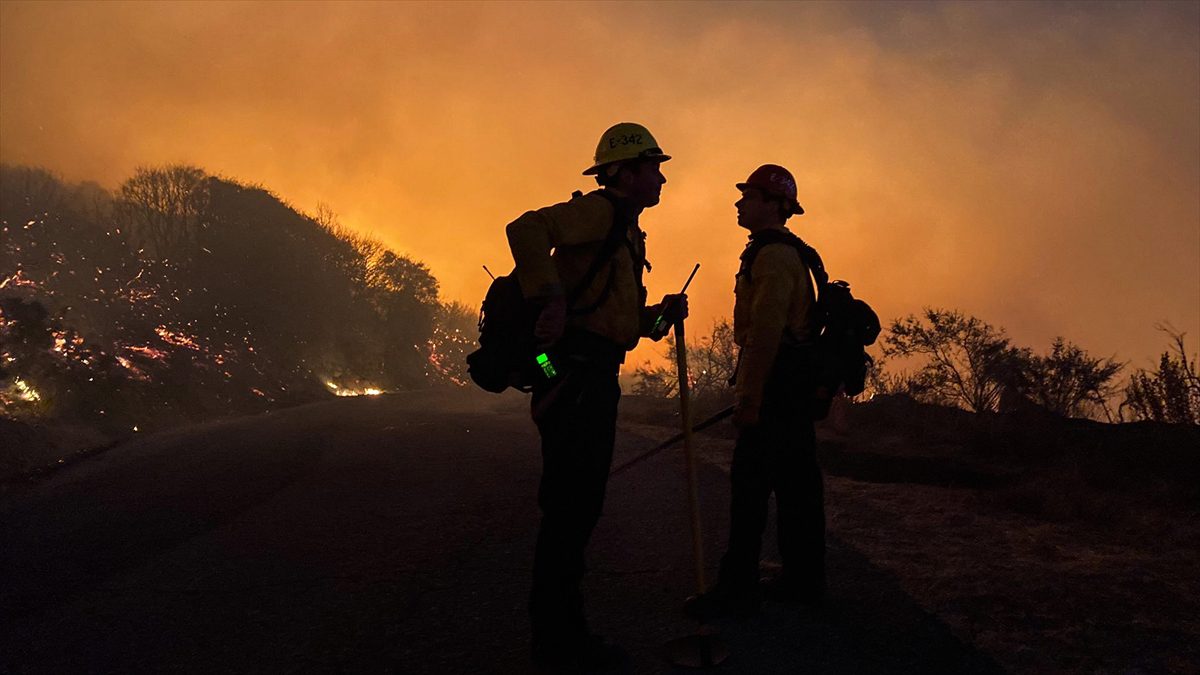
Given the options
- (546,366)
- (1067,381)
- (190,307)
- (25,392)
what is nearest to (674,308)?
(546,366)

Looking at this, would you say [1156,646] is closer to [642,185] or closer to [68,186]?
[642,185]

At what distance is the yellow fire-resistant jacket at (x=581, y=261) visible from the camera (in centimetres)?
286

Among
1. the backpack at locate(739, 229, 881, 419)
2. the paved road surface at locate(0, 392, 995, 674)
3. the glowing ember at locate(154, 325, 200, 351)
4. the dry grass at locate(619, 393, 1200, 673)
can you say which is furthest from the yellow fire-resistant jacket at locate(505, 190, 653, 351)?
the glowing ember at locate(154, 325, 200, 351)

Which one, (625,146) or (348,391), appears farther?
(348,391)

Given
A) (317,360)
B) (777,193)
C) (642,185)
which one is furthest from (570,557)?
(317,360)

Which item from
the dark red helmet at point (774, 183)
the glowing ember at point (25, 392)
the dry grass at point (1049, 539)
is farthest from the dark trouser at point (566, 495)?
the glowing ember at point (25, 392)

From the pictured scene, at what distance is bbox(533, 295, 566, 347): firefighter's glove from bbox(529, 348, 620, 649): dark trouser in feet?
0.79

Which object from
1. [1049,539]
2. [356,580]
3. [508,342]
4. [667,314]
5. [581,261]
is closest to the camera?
[508,342]

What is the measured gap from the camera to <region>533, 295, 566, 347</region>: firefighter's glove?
111 inches

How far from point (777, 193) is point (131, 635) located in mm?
3952

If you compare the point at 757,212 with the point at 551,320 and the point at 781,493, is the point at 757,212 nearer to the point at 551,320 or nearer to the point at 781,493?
the point at 781,493

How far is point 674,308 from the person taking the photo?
3490 millimetres

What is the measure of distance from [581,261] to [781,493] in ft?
5.73

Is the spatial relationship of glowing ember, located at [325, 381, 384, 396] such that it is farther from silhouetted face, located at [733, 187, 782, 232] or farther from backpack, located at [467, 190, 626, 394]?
backpack, located at [467, 190, 626, 394]
